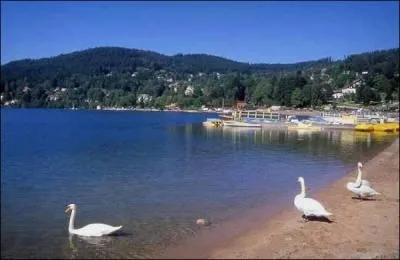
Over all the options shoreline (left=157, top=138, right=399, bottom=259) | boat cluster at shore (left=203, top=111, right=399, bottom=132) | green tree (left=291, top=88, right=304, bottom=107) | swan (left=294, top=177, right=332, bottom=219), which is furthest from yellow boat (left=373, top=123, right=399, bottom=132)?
green tree (left=291, top=88, right=304, bottom=107)

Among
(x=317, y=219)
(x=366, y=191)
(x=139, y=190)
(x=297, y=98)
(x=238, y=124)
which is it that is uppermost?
(x=297, y=98)

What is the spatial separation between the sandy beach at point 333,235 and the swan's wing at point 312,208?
0.97 ft

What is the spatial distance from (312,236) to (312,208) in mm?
1787

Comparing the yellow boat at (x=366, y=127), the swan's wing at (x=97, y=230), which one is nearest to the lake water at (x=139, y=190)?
the swan's wing at (x=97, y=230)

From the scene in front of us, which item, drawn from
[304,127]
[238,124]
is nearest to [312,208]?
[304,127]

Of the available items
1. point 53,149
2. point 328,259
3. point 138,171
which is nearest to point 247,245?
point 328,259

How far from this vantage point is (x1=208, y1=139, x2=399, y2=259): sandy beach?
11617mm

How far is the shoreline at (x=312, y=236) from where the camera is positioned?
38.4 feet

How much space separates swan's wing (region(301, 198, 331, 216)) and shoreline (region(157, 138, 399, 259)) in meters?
0.30

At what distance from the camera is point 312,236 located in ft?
43.2

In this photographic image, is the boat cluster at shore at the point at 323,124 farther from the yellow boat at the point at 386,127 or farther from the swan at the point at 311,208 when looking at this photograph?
the swan at the point at 311,208

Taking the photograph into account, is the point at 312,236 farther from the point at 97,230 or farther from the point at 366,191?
the point at 97,230

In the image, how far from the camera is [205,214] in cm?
1697

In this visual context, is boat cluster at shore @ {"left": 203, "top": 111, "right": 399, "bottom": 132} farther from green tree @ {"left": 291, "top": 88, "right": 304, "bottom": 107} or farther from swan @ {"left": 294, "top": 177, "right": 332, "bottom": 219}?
green tree @ {"left": 291, "top": 88, "right": 304, "bottom": 107}
